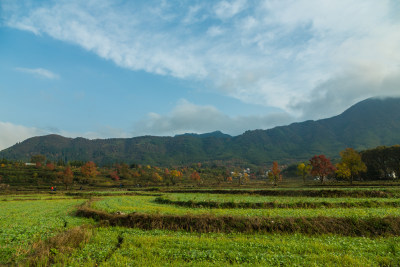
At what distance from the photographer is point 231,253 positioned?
13.8 metres

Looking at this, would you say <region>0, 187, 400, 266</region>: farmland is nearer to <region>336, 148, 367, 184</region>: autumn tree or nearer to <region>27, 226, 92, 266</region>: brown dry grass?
<region>27, 226, 92, 266</region>: brown dry grass

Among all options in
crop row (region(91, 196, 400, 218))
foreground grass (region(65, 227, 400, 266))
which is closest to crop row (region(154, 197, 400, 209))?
crop row (region(91, 196, 400, 218))

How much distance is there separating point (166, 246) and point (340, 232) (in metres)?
16.6

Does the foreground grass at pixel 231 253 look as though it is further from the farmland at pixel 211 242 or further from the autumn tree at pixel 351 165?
the autumn tree at pixel 351 165

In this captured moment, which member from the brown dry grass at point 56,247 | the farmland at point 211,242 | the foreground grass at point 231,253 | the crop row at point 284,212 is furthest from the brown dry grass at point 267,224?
the brown dry grass at point 56,247

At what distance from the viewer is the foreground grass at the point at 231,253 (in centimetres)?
1256

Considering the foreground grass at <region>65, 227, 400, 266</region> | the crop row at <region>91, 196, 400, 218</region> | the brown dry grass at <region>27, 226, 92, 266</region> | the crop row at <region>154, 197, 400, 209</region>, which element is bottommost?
the crop row at <region>154, 197, 400, 209</region>

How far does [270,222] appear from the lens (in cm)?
2102

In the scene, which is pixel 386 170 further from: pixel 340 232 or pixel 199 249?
pixel 199 249

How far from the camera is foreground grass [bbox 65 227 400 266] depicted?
495 inches

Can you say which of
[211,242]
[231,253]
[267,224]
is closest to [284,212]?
[267,224]

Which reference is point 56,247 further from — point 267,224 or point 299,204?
point 299,204

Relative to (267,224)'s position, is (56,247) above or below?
above

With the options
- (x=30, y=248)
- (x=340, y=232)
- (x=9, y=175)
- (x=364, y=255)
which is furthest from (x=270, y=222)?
(x=9, y=175)
